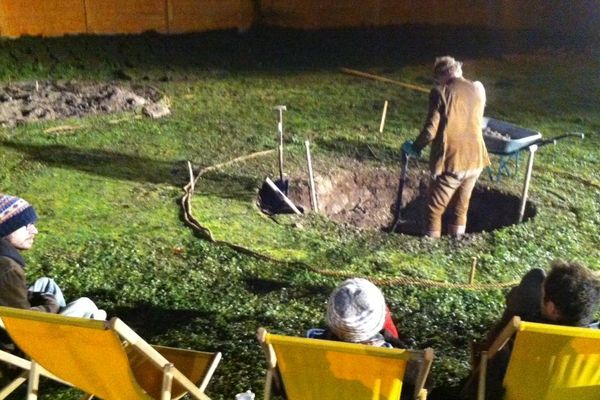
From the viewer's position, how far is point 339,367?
9.26 feet

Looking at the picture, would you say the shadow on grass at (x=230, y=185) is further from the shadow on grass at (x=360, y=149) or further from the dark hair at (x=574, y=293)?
the dark hair at (x=574, y=293)

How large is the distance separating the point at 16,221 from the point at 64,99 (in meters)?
7.59

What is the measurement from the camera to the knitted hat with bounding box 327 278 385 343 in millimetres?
3025

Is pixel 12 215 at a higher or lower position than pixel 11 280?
higher

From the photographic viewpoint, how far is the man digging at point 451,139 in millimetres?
6137

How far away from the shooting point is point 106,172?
312 inches

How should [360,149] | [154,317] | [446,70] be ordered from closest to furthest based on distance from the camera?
1. [154,317]
2. [446,70]
3. [360,149]

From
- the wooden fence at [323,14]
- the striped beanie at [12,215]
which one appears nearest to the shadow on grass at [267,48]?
the wooden fence at [323,14]

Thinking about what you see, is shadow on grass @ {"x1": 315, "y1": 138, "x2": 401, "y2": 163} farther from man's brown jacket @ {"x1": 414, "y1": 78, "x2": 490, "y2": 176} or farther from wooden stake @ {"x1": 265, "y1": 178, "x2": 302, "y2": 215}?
man's brown jacket @ {"x1": 414, "y1": 78, "x2": 490, "y2": 176}

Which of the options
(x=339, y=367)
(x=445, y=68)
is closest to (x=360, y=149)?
(x=445, y=68)

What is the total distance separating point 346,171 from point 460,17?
1066cm

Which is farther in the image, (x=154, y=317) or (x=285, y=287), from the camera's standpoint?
(x=285, y=287)

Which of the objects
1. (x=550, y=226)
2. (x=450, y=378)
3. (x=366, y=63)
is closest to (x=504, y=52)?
(x=366, y=63)

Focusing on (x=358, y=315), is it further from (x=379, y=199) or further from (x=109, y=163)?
(x=109, y=163)
